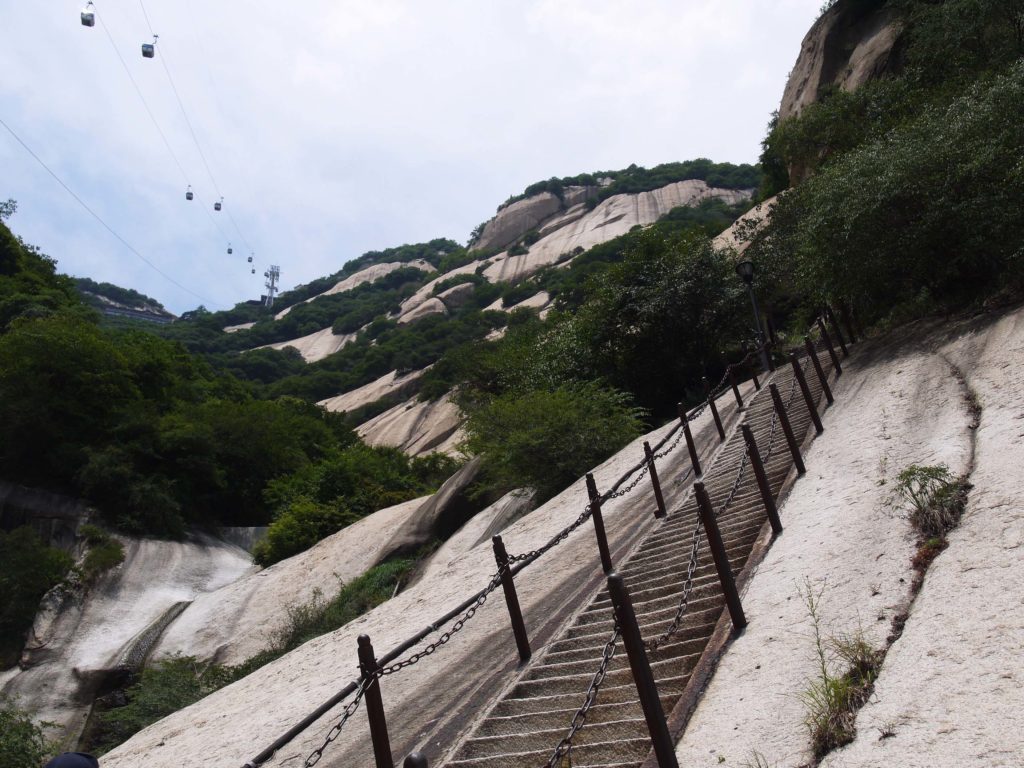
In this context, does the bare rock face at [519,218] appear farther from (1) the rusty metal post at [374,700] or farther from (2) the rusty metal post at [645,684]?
(2) the rusty metal post at [645,684]

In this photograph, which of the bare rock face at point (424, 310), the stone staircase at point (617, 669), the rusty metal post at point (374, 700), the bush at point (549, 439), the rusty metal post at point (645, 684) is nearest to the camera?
the rusty metal post at point (645, 684)

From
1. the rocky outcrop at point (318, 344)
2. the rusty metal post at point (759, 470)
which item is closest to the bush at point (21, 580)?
the rusty metal post at point (759, 470)

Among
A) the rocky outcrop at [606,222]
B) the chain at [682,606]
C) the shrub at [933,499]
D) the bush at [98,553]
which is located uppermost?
the rocky outcrop at [606,222]

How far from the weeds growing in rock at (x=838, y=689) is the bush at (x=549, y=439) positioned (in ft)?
39.6

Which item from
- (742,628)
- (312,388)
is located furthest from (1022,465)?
(312,388)

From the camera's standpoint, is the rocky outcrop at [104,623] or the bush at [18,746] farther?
the rocky outcrop at [104,623]

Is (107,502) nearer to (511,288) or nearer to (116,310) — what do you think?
(511,288)

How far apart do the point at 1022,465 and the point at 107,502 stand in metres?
30.6

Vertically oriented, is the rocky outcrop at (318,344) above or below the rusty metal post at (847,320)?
above

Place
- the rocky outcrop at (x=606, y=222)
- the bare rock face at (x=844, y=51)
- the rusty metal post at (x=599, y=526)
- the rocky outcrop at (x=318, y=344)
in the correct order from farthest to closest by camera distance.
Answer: the rocky outcrop at (x=318, y=344) → the rocky outcrop at (x=606, y=222) → the bare rock face at (x=844, y=51) → the rusty metal post at (x=599, y=526)

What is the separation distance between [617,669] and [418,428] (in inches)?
1753

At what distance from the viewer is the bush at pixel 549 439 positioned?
54.6 ft

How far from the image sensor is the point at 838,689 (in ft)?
12.3

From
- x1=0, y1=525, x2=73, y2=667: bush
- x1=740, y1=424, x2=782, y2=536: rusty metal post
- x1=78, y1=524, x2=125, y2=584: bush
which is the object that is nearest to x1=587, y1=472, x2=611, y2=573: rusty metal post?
x1=740, y1=424, x2=782, y2=536: rusty metal post
